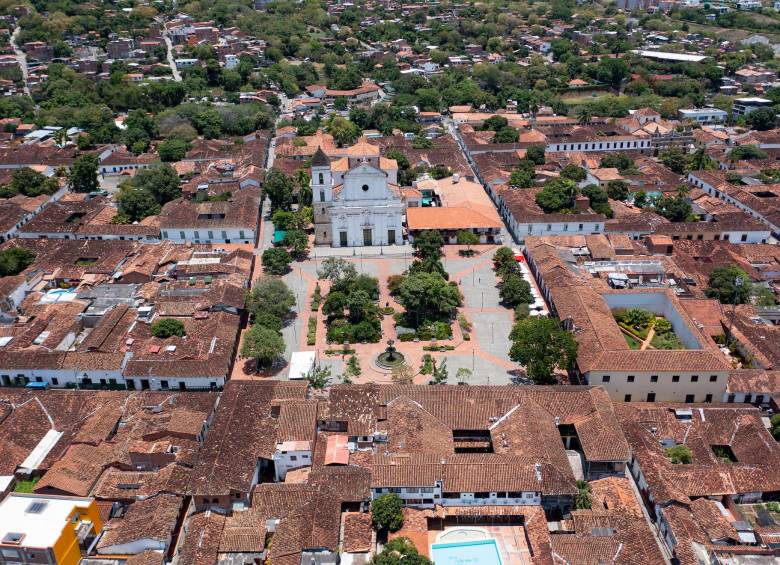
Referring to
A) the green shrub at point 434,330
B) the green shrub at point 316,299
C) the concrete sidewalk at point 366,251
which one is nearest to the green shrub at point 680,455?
the green shrub at point 434,330

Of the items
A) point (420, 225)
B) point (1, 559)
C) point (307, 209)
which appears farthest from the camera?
point (307, 209)

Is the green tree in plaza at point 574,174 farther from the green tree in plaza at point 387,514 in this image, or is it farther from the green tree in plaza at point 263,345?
the green tree in plaza at point 387,514

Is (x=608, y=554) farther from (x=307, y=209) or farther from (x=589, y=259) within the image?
(x=307, y=209)

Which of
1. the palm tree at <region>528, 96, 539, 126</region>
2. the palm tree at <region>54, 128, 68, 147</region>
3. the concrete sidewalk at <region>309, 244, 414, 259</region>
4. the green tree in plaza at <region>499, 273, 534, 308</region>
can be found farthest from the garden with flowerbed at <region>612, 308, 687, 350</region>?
the palm tree at <region>54, 128, 68, 147</region>

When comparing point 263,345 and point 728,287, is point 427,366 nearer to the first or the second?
point 263,345

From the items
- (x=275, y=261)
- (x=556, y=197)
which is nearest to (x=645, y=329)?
(x=556, y=197)

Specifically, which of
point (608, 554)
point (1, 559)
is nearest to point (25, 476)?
point (1, 559)
